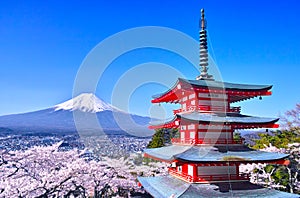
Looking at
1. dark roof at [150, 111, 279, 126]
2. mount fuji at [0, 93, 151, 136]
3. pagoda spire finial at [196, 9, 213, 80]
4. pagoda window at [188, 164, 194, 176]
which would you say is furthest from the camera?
mount fuji at [0, 93, 151, 136]

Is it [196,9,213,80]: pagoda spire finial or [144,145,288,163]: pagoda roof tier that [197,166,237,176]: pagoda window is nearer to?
[144,145,288,163]: pagoda roof tier

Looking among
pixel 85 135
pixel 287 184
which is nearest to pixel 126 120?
pixel 85 135

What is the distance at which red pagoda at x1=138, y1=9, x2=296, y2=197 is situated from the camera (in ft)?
A: 35.8

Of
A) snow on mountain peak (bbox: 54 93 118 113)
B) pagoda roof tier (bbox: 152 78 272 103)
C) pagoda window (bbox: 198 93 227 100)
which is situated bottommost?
pagoda window (bbox: 198 93 227 100)

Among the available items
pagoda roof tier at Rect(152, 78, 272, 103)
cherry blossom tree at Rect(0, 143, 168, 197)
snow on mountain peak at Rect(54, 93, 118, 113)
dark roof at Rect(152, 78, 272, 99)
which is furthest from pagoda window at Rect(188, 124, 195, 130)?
snow on mountain peak at Rect(54, 93, 118, 113)

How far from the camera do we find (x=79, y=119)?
127 ft

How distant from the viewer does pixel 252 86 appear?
12984mm

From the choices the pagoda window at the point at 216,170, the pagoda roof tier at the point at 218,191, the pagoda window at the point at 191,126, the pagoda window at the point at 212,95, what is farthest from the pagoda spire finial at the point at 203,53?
the pagoda roof tier at the point at 218,191

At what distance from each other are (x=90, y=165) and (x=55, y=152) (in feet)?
7.73

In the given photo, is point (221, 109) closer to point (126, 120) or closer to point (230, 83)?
point (230, 83)

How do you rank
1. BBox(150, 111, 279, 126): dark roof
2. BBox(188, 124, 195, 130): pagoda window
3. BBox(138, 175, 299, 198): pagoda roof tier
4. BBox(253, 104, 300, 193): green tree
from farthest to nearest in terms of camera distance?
BBox(253, 104, 300, 193): green tree
BBox(188, 124, 195, 130): pagoda window
BBox(150, 111, 279, 126): dark roof
BBox(138, 175, 299, 198): pagoda roof tier

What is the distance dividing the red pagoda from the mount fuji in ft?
48.3

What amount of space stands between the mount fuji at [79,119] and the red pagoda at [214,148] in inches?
579

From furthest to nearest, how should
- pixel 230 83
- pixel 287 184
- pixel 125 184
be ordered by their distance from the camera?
pixel 287 184 < pixel 125 184 < pixel 230 83
